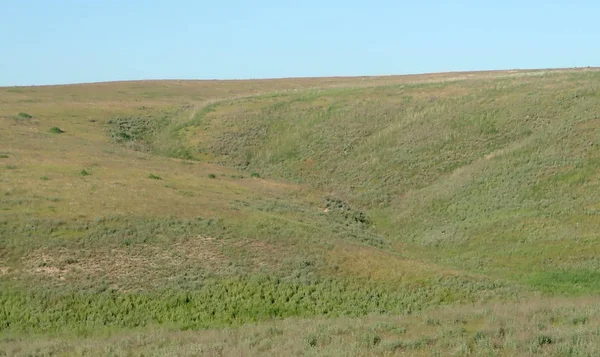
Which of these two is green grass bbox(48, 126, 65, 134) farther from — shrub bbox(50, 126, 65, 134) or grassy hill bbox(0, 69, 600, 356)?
grassy hill bbox(0, 69, 600, 356)

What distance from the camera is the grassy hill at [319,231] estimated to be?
1542 cm

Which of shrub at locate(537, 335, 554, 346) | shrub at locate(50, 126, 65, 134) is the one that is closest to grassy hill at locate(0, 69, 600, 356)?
shrub at locate(537, 335, 554, 346)

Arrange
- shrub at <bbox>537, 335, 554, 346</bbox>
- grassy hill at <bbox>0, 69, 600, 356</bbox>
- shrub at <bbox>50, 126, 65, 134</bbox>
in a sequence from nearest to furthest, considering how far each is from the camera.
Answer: shrub at <bbox>537, 335, 554, 346</bbox>
grassy hill at <bbox>0, 69, 600, 356</bbox>
shrub at <bbox>50, 126, 65, 134</bbox>

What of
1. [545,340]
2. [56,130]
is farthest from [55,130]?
[545,340]

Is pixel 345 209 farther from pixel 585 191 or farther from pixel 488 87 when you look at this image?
pixel 488 87

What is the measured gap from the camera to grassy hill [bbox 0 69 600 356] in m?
15.4

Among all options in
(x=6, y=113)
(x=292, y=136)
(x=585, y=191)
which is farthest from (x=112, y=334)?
(x=6, y=113)

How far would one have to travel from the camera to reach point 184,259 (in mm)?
23359

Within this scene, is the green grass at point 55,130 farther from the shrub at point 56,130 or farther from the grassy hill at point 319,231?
the grassy hill at point 319,231

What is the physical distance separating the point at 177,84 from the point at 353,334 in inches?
3432

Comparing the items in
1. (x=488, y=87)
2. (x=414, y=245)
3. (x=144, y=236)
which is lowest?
(x=414, y=245)

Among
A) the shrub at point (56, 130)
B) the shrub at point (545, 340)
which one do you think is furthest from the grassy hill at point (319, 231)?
the shrub at point (56, 130)

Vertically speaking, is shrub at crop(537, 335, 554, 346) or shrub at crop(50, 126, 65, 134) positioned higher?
shrub at crop(537, 335, 554, 346)

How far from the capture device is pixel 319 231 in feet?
92.5
